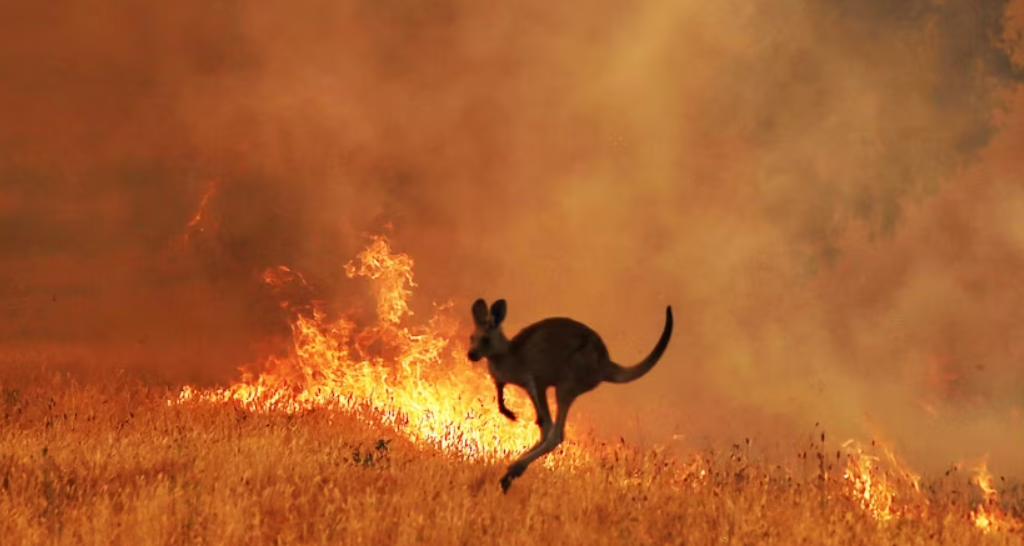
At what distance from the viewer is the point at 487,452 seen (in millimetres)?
12078

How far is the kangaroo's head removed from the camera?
30.8 ft

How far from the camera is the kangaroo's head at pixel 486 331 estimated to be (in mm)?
9383

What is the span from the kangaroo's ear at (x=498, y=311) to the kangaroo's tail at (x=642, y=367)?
1.45 metres

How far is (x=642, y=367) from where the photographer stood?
10.1 meters

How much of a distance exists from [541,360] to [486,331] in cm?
62

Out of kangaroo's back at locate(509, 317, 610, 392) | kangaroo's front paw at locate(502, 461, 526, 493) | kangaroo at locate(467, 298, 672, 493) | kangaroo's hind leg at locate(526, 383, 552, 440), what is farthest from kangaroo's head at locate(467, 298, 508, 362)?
kangaroo's front paw at locate(502, 461, 526, 493)

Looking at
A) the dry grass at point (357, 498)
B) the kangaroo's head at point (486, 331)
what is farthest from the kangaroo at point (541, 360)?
the dry grass at point (357, 498)

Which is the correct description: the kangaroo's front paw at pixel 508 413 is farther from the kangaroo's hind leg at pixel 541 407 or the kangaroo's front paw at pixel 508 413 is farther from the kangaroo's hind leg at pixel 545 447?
the kangaroo's hind leg at pixel 545 447

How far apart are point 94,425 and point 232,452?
321 cm

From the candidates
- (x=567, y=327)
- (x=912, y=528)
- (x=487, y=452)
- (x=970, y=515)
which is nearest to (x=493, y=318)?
(x=567, y=327)

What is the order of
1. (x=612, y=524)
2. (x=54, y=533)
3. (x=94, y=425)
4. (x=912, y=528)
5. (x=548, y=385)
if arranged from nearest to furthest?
(x=54, y=533), (x=612, y=524), (x=548, y=385), (x=912, y=528), (x=94, y=425)

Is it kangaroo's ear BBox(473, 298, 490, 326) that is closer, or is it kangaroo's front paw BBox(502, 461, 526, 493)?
kangaroo's ear BBox(473, 298, 490, 326)

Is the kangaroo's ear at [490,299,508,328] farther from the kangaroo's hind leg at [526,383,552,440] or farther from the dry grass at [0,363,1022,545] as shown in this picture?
the dry grass at [0,363,1022,545]

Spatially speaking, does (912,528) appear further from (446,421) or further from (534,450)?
(446,421)
